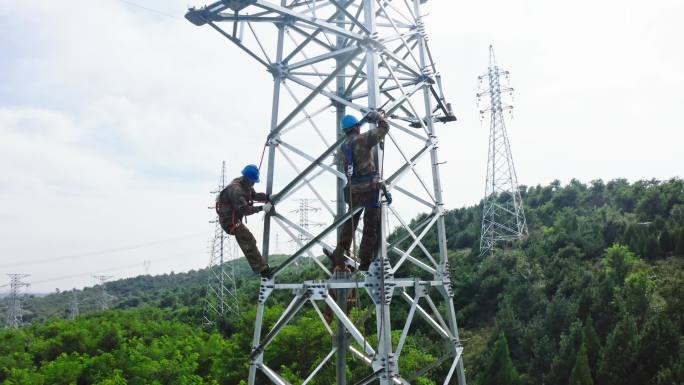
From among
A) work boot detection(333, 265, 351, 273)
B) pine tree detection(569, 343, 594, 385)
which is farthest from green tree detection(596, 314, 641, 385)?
work boot detection(333, 265, 351, 273)

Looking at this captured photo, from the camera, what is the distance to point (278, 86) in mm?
6957

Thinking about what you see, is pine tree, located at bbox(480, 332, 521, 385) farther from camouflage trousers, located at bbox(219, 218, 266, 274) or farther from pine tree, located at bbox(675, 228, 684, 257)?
camouflage trousers, located at bbox(219, 218, 266, 274)

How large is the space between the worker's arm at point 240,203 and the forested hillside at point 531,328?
553 inches

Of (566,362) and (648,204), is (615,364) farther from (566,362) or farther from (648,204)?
(648,204)

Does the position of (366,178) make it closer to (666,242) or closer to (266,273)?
(266,273)

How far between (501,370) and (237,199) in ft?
66.3

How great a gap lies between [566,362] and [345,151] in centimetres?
2191

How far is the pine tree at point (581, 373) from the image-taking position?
2050 cm

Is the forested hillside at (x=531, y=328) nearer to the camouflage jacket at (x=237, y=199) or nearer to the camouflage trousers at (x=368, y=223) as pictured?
the camouflage jacket at (x=237, y=199)

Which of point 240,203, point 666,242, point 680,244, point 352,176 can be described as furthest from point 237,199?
point 666,242

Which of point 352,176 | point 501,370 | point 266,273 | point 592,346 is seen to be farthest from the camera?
point 592,346

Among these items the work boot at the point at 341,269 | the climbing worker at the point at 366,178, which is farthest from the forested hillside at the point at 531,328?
the climbing worker at the point at 366,178

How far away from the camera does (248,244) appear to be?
6.35 m

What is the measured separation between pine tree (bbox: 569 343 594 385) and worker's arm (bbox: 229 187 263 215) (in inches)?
759
